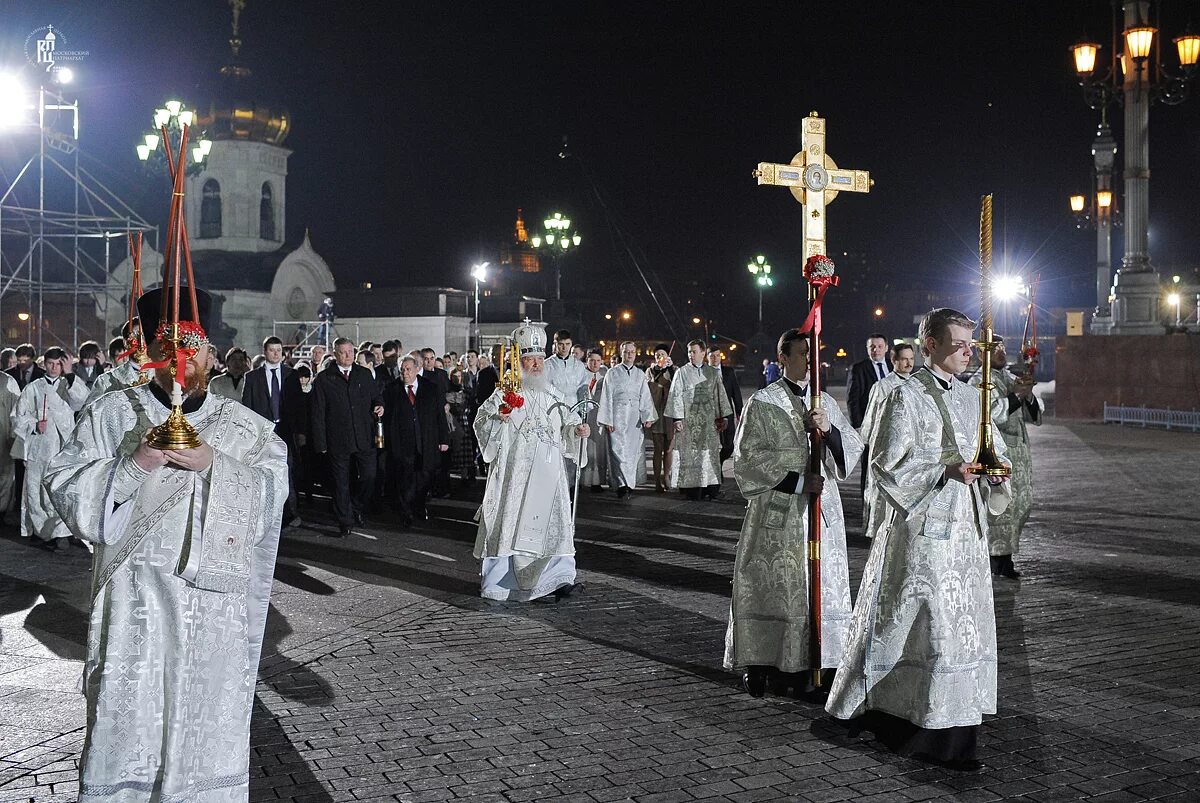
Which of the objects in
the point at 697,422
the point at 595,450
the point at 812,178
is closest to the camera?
the point at 812,178

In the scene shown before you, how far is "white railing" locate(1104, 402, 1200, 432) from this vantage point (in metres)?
24.7

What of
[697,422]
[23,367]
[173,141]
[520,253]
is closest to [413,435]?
[697,422]

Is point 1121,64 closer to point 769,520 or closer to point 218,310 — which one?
point 769,520

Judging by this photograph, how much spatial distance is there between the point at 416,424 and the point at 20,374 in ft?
15.5

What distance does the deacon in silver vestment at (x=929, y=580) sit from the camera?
5.07m

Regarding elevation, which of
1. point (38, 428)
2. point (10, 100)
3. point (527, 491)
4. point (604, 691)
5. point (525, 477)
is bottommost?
point (604, 691)

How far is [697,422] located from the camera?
590 inches

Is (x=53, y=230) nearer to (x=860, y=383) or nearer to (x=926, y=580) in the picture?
(x=860, y=383)

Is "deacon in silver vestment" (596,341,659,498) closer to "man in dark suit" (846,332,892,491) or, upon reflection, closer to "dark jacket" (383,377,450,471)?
"dark jacket" (383,377,450,471)

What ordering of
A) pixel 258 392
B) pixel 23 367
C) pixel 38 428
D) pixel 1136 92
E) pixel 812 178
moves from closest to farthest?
1. pixel 812 178
2. pixel 38 428
3. pixel 258 392
4. pixel 23 367
5. pixel 1136 92

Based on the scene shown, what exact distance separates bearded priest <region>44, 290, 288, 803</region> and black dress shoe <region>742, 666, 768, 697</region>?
9.42 ft

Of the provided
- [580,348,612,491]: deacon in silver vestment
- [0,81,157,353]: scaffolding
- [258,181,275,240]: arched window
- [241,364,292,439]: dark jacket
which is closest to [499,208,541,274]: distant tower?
[258,181,275,240]: arched window

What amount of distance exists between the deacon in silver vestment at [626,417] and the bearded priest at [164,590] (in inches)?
430

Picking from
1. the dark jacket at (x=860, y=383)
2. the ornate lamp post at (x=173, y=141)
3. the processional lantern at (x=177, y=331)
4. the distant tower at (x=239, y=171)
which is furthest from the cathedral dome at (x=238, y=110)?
the processional lantern at (x=177, y=331)
